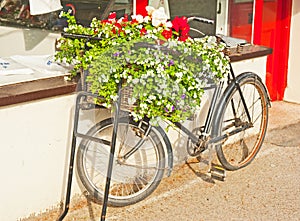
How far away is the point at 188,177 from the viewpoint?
4.66 metres

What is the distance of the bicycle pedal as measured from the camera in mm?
4523

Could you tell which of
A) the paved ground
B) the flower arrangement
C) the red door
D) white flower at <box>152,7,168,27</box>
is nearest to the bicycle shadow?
the paved ground

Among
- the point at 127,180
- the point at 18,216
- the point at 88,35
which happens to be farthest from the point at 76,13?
the point at 18,216

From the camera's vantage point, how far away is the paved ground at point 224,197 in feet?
13.1

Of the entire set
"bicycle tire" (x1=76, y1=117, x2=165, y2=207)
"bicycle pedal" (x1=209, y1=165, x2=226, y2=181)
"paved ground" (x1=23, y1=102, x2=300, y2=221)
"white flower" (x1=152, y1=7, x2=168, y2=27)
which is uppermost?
"white flower" (x1=152, y1=7, x2=168, y2=27)

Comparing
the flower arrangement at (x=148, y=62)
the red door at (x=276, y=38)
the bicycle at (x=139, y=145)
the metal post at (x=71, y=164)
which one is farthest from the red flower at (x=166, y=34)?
the red door at (x=276, y=38)

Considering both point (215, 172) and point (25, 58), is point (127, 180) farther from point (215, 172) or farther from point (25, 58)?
point (25, 58)

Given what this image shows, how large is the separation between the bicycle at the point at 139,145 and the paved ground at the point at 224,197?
11 centimetres

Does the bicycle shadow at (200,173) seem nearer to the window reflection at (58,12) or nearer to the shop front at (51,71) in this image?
the shop front at (51,71)

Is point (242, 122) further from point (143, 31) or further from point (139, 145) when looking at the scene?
point (143, 31)

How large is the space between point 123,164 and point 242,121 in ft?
4.09

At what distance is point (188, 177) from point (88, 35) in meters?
1.53

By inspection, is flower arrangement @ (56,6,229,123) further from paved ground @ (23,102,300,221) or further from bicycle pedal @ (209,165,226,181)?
bicycle pedal @ (209,165,226,181)

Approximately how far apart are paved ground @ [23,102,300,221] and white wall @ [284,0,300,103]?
5.56 feet
